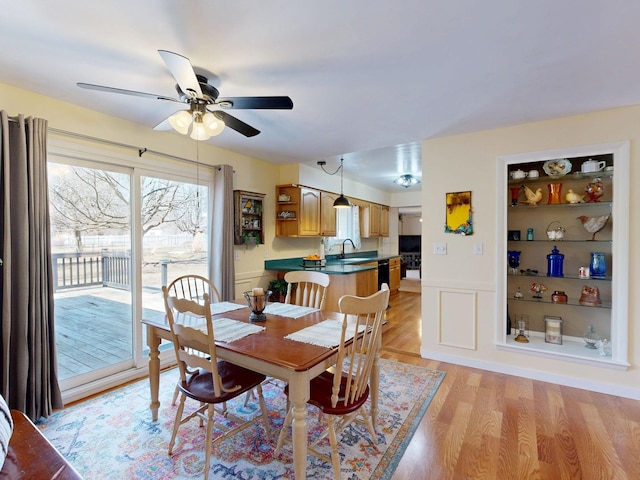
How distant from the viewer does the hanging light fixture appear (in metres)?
1.96

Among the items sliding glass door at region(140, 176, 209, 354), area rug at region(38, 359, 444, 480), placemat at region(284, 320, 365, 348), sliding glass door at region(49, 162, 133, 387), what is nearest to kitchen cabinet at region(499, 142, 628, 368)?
area rug at region(38, 359, 444, 480)

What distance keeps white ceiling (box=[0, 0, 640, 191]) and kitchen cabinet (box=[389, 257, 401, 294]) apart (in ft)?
14.3

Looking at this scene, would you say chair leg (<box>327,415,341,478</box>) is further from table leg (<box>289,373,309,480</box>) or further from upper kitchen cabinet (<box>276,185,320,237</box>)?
upper kitchen cabinet (<box>276,185,320,237</box>)

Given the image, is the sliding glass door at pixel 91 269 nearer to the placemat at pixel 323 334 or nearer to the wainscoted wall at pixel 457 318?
the placemat at pixel 323 334

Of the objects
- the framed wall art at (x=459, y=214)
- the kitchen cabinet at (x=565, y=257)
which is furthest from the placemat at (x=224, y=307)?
the kitchen cabinet at (x=565, y=257)

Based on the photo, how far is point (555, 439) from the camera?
6.66 feet

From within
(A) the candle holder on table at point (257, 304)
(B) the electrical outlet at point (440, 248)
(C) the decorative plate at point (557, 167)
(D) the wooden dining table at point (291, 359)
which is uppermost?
(C) the decorative plate at point (557, 167)

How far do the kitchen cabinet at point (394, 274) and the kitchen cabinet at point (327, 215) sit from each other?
2.09 m

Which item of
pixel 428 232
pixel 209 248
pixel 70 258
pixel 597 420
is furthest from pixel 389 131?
pixel 70 258

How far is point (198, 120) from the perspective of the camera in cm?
205

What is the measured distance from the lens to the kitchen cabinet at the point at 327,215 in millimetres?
5066

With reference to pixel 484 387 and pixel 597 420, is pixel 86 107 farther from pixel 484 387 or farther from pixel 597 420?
pixel 597 420

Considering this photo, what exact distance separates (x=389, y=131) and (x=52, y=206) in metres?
3.02

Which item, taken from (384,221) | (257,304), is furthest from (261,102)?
(384,221)
